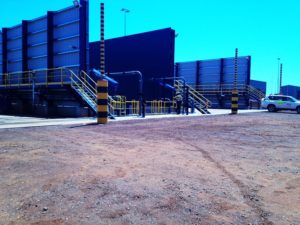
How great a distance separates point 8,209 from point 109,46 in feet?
87.8

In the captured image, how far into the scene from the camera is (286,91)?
201 ft

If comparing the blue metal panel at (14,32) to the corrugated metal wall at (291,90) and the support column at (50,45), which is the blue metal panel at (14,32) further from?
the corrugated metal wall at (291,90)

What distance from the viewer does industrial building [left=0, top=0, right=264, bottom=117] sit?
19.2 meters

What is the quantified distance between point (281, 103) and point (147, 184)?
2832 cm

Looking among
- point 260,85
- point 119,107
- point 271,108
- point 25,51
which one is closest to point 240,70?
point 271,108

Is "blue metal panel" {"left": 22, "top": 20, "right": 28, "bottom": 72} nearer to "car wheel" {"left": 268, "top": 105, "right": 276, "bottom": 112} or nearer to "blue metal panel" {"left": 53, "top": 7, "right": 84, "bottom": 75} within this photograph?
"blue metal panel" {"left": 53, "top": 7, "right": 84, "bottom": 75}

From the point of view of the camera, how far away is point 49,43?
21.7 metres

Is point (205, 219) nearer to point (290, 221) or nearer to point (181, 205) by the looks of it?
point (181, 205)

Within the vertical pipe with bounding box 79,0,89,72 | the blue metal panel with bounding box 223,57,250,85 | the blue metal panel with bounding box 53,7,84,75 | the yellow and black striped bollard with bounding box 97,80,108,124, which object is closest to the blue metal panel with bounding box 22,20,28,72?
the blue metal panel with bounding box 53,7,84,75

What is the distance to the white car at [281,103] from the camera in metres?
29.0

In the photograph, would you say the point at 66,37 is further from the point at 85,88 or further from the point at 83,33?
the point at 85,88

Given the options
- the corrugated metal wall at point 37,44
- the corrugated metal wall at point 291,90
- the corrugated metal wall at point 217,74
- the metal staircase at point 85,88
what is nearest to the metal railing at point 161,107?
the metal staircase at point 85,88

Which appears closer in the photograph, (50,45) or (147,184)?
(147,184)

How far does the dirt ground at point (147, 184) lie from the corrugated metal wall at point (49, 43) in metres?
13.1
